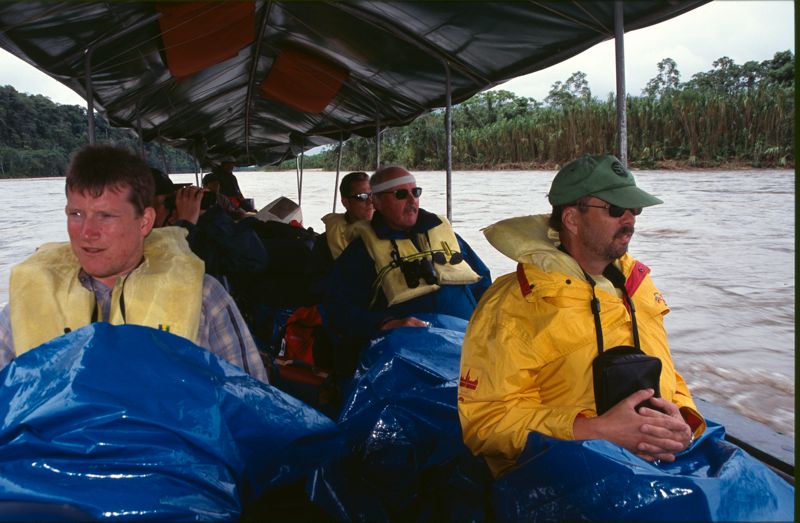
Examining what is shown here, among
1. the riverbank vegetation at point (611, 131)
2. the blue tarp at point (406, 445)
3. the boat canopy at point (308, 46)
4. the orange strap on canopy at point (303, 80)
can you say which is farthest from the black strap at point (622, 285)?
the riverbank vegetation at point (611, 131)

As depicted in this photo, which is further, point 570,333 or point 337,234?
point 337,234

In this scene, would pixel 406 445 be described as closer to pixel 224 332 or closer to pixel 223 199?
pixel 224 332

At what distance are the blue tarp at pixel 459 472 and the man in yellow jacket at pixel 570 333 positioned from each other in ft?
0.36

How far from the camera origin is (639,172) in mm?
25250

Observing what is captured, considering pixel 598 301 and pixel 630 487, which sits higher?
pixel 598 301

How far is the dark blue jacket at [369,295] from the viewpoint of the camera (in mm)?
3488

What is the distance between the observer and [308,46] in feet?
15.8

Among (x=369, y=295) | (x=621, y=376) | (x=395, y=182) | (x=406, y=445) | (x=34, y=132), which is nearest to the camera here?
(x=621, y=376)

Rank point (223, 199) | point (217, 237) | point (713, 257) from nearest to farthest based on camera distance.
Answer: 1. point (217, 237)
2. point (223, 199)
3. point (713, 257)

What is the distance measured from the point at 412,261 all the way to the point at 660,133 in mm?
23822

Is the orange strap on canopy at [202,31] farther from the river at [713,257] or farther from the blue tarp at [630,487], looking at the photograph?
the blue tarp at [630,487]

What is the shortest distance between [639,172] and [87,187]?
26.1 m

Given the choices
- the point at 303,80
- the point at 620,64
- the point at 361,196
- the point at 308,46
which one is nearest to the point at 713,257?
the point at 303,80

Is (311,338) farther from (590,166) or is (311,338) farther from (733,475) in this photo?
(733,475)
